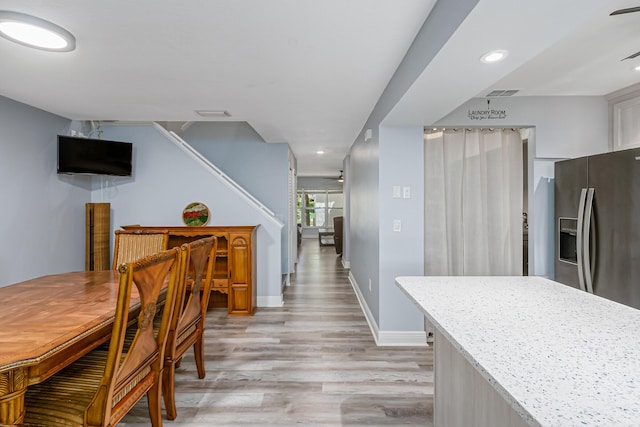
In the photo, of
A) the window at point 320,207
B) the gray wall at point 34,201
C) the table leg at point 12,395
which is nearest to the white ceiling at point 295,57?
the gray wall at point 34,201

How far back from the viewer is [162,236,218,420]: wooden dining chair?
1.86m

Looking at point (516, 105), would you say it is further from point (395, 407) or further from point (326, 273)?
point (326, 273)

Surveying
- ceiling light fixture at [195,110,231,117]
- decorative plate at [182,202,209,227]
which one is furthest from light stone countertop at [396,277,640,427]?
decorative plate at [182,202,209,227]

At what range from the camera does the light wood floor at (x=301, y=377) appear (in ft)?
6.63

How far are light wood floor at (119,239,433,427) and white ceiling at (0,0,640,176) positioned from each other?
6.67ft

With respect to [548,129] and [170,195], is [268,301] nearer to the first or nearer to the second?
[170,195]

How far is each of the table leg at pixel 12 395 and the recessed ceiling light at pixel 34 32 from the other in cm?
171

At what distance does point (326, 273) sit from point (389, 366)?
12.3ft

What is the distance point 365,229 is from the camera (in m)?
4.04

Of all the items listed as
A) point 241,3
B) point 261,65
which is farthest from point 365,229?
point 241,3

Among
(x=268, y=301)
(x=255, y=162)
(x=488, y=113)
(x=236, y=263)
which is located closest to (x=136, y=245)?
(x=236, y=263)

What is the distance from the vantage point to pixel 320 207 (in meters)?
13.3

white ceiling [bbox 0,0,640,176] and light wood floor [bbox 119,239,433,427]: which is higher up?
Answer: white ceiling [bbox 0,0,640,176]

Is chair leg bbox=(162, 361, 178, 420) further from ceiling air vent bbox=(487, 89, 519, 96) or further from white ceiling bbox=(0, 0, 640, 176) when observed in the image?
ceiling air vent bbox=(487, 89, 519, 96)
